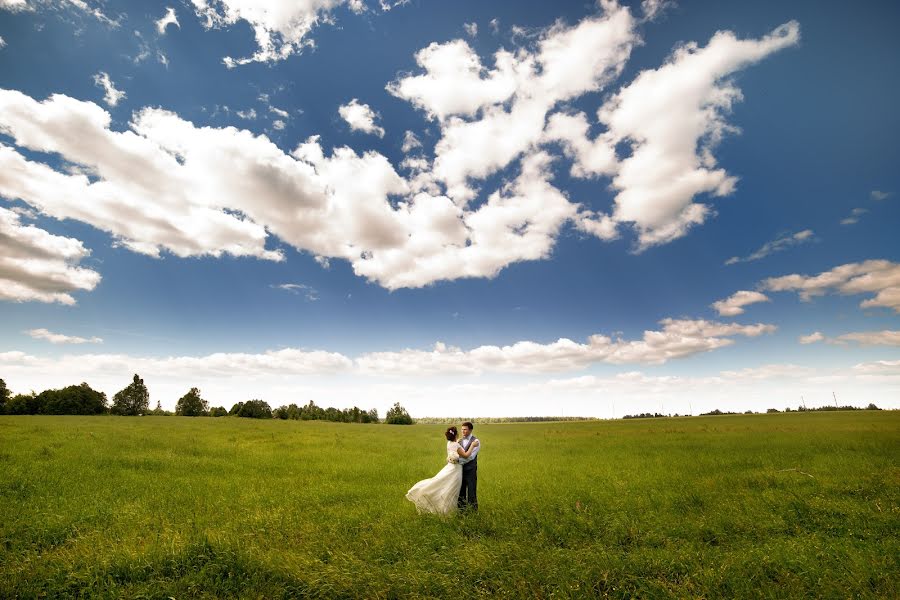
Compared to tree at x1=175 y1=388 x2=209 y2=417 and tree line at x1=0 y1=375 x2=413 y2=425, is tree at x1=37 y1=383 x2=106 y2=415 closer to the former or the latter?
tree line at x1=0 y1=375 x2=413 y2=425

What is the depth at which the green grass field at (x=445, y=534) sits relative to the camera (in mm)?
7344

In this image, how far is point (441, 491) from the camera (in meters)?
12.0

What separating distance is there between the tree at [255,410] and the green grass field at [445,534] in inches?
4241

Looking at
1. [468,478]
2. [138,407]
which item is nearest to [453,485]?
[468,478]

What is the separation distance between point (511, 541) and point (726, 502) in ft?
27.3

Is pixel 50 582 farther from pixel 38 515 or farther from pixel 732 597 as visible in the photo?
pixel 732 597

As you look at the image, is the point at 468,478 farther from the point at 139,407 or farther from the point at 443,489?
the point at 139,407

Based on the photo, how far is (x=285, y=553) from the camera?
8.34 m

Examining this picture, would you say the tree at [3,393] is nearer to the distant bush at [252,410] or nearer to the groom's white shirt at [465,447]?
the distant bush at [252,410]

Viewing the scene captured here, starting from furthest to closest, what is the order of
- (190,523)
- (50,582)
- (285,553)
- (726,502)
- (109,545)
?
1. (726,502)
2. (190,523)
3. (109,545)
4. (285,553)
5. (50,582)

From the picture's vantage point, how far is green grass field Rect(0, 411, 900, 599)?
24.1 feet

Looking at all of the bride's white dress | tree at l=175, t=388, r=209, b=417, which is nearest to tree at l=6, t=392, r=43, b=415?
tree at l=175, t=388, r=209, b=417

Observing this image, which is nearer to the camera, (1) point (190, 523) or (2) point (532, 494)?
(1) point (190, 523)

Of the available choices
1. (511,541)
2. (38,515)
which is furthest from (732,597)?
(38,515)
